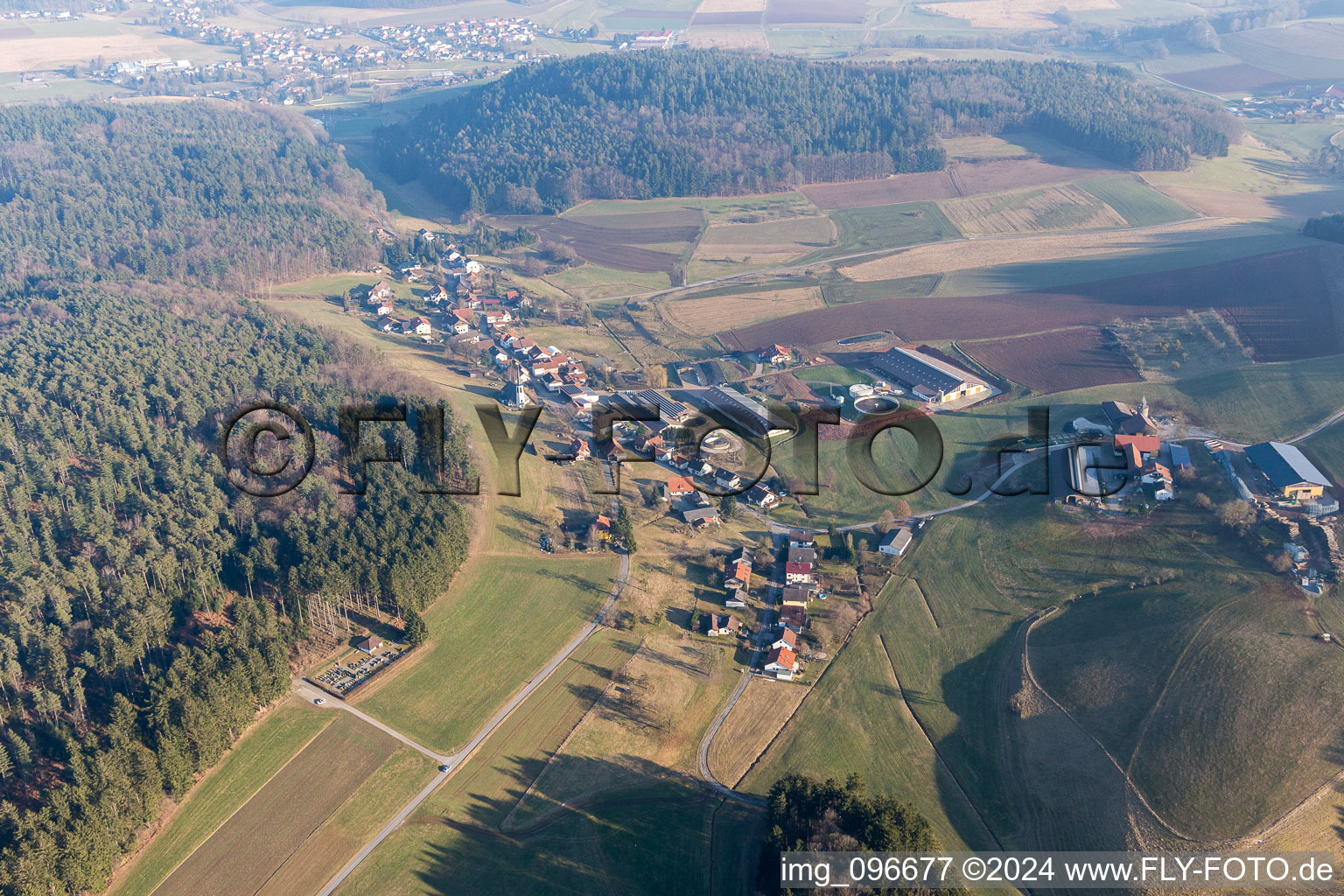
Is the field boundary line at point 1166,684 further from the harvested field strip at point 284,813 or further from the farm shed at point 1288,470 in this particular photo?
the harvested field strip at point 284,813

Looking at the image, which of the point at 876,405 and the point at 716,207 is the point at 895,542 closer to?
the point at 876,405

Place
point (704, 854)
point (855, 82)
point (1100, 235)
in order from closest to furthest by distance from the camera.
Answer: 1. point (704, 854)
2. point (1100, 235)
3. point (855, 82)

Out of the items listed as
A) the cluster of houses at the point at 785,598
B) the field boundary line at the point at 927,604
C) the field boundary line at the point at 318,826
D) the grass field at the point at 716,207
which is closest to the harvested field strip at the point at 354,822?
the field boundary line at the point at 318,826

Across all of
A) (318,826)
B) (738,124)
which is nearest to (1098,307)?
(738,124)

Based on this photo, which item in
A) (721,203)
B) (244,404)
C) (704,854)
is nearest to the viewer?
(704,854)

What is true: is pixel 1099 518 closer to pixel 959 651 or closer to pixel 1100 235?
pixel 959 651

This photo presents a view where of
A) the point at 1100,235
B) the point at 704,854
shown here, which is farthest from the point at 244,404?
the point at 1100,235

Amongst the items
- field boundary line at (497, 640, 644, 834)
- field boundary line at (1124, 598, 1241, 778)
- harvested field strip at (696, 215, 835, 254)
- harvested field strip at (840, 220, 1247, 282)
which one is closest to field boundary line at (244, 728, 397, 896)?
field boundary line at (497, 640, 644, 834)
